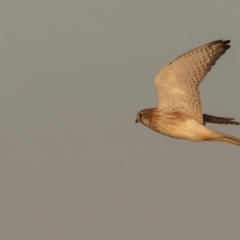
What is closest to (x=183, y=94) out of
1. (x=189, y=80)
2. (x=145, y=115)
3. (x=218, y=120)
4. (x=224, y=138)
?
(x=189, y=80)

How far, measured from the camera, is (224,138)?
17.8 meters

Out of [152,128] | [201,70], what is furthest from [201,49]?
[152,128]

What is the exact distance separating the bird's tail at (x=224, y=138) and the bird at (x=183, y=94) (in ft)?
0.05

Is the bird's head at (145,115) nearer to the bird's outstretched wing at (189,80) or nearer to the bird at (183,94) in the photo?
the bird at (183,94)

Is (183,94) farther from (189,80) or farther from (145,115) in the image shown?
(145,115)

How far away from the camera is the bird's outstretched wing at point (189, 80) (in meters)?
18.1


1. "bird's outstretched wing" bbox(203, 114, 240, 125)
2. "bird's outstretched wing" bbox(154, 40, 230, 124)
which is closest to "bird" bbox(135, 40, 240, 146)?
"bird's outstretched wing" bbox(154, 40, 230, 124)

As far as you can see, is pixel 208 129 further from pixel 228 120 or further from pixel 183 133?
pixel 228 120

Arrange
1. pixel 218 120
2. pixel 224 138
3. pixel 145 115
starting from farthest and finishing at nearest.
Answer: pixel 218 120
pixel 145 115
pixel 224 138

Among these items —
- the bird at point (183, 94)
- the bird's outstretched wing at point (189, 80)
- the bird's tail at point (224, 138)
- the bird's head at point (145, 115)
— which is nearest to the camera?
the bird's tail at point (224, 138)

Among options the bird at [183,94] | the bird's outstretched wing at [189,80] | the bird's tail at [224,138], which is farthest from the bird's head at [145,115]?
the bird's tail at [224,138]

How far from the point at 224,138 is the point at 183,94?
102 cm

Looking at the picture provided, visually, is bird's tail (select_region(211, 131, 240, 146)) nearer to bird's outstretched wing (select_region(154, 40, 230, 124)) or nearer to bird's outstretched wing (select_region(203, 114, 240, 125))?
bird's outstretched wing (select_region(154, 40, 230, 124))

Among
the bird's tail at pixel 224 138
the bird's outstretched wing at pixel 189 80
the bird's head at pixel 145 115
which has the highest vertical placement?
the bird's outstretched wing at pixel 189 80
